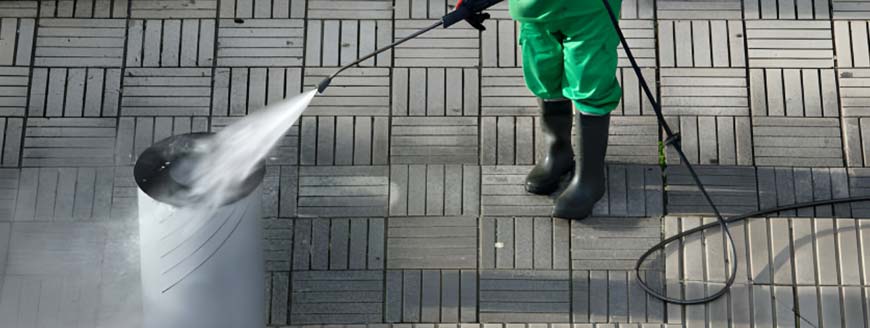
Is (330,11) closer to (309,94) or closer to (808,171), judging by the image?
(309,94)

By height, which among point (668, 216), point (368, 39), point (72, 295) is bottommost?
point (72, 295)

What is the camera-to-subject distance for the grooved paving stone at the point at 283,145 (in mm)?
4516

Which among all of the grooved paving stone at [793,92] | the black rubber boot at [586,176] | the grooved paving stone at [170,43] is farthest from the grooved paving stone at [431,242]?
the grooved paving stone at [793,92]

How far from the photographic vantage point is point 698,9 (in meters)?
4.77

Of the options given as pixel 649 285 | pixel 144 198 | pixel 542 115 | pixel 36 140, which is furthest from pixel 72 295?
pixel 649 285

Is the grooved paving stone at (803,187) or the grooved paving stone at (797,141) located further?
the grooved paving stone at (797,141)

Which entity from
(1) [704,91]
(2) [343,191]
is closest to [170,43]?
(2) [343,191]

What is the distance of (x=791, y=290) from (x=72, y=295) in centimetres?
350

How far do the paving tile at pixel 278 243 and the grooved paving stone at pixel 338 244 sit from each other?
1.0 inches

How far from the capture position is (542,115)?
4.21 meters

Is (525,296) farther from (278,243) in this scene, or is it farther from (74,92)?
(74,92)

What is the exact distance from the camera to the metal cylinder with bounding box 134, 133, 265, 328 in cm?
334

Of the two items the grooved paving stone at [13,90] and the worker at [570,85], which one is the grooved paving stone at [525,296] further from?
the grooved paving stone at [13,90]

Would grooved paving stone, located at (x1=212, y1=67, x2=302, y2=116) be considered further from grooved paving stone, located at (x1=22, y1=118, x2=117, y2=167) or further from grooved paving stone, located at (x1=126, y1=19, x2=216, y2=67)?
grooved paving stone, located at (x1=22, y1=118, x2=117, y2=167)
